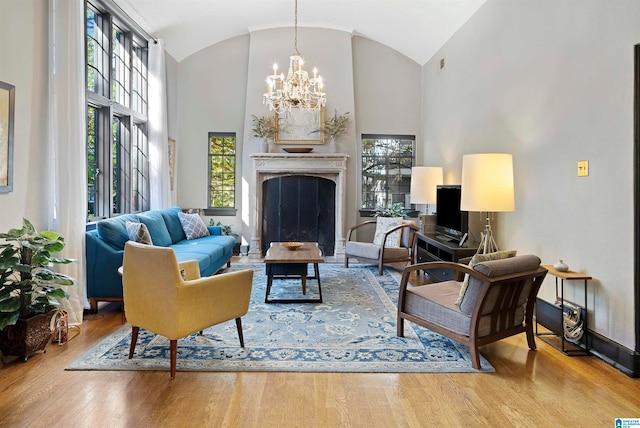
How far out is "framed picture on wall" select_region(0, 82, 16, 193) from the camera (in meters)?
3.12

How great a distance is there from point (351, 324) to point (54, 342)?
245cm

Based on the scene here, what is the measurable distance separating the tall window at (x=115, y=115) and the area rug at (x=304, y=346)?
2.36 metres

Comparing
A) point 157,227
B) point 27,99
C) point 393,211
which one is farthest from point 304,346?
point 393,211

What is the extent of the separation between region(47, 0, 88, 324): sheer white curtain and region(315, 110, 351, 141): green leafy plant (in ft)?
14.0

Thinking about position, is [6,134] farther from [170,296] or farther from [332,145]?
[332,145]

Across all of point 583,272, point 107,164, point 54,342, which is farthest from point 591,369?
point 107,164

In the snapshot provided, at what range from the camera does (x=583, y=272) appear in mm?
3246

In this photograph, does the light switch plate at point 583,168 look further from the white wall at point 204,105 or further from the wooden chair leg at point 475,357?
the white wall at point 204,105

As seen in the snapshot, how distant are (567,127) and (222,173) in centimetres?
570

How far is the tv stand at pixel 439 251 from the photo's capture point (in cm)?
447

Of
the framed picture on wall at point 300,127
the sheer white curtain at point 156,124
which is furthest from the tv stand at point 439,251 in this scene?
the sheer white curtain at point 156,124

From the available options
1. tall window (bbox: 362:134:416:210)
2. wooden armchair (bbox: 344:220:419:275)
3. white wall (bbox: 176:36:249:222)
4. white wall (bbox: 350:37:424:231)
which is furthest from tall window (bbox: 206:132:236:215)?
wooden armchair (bbox: 344:220:419:275)

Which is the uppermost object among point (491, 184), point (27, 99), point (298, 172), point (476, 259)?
point (27, 99)

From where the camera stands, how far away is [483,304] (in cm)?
285
